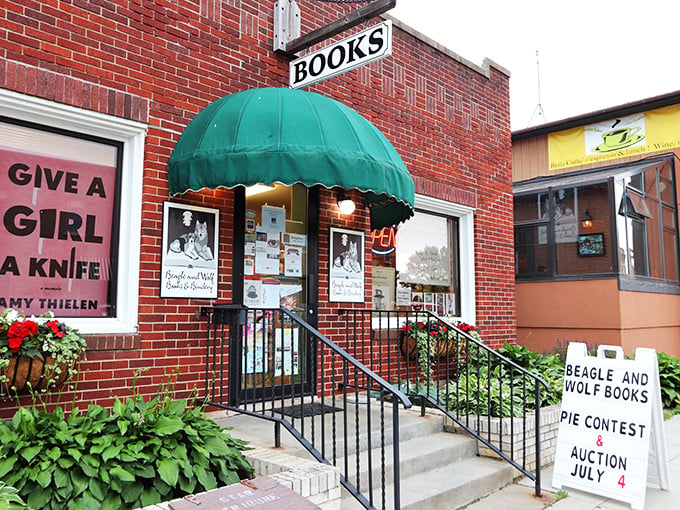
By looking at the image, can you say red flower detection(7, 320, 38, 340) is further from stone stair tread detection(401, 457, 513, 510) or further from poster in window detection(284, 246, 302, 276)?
stone stair tread detection(401, 457, 513, 510)

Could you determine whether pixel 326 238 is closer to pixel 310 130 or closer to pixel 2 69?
pixel 310 130

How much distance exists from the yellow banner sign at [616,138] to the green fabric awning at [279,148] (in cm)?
980

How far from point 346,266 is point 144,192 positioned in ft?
7.84

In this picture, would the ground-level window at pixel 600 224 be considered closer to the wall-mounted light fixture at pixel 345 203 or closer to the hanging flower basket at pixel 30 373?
the wall-mounted light fixture at pixel 345 203

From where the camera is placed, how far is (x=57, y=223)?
4289 millimetres

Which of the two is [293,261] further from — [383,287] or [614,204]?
[614,204]

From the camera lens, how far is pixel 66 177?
172 inches

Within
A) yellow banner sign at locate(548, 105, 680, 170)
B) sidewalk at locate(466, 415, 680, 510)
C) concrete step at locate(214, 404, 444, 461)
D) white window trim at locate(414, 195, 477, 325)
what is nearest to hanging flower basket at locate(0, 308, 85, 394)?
concrete step at locate(214, 404, 444, 461)

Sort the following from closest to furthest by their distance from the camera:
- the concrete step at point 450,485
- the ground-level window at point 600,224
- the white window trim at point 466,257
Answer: the concrete step at point 450,485 < the white window trim at point 466,257 < the ground-level window at point 600,224

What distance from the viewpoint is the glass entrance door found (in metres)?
5.33

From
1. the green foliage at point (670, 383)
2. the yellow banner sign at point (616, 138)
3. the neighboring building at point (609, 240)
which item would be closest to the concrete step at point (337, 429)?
the green foliage at point (670, 383)

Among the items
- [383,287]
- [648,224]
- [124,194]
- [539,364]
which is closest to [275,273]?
[124,194]

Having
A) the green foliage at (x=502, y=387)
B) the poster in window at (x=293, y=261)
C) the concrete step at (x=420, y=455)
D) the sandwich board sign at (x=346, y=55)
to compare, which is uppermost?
the sandwich board sign at (x=346, y=55)

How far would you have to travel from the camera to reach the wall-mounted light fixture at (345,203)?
20.2ft
